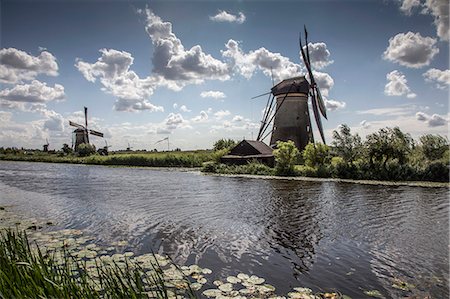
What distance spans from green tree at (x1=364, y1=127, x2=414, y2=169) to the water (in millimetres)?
8165

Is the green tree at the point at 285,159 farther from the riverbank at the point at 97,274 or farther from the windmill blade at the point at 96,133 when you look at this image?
the windmill blade at the point at 96,133

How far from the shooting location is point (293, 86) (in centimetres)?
3616

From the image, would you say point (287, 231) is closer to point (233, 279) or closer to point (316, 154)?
point (233, 279)

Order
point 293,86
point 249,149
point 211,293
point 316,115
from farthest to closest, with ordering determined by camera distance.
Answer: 1. point 316,115
2. point 293,86
3. point 249,149
4. point 211,293

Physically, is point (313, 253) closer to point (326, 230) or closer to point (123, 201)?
point (326, 230)

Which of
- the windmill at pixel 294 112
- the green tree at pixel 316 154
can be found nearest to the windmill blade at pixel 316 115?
the windmill at pixel 294 112

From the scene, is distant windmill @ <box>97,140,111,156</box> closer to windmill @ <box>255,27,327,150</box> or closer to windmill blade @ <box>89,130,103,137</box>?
windmill blade @ <box>89,130,103,137</box>

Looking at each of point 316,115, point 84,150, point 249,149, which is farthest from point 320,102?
point 84,150

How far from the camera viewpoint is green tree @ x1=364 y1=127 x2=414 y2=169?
23516 millimetres

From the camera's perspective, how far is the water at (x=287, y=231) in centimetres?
593

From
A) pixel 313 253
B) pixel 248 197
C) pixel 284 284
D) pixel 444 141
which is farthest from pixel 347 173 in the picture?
pixel 284 284

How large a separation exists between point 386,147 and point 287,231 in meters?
18.1

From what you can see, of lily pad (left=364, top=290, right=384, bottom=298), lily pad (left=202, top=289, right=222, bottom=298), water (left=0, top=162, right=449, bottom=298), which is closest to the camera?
lily pad (left=202, top=289, right=222, bottom=298)

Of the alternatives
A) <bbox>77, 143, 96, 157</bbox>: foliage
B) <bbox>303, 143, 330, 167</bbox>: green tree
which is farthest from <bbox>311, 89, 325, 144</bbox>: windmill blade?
<bbox>77, 143, 96, 157</bbox>: foliage
